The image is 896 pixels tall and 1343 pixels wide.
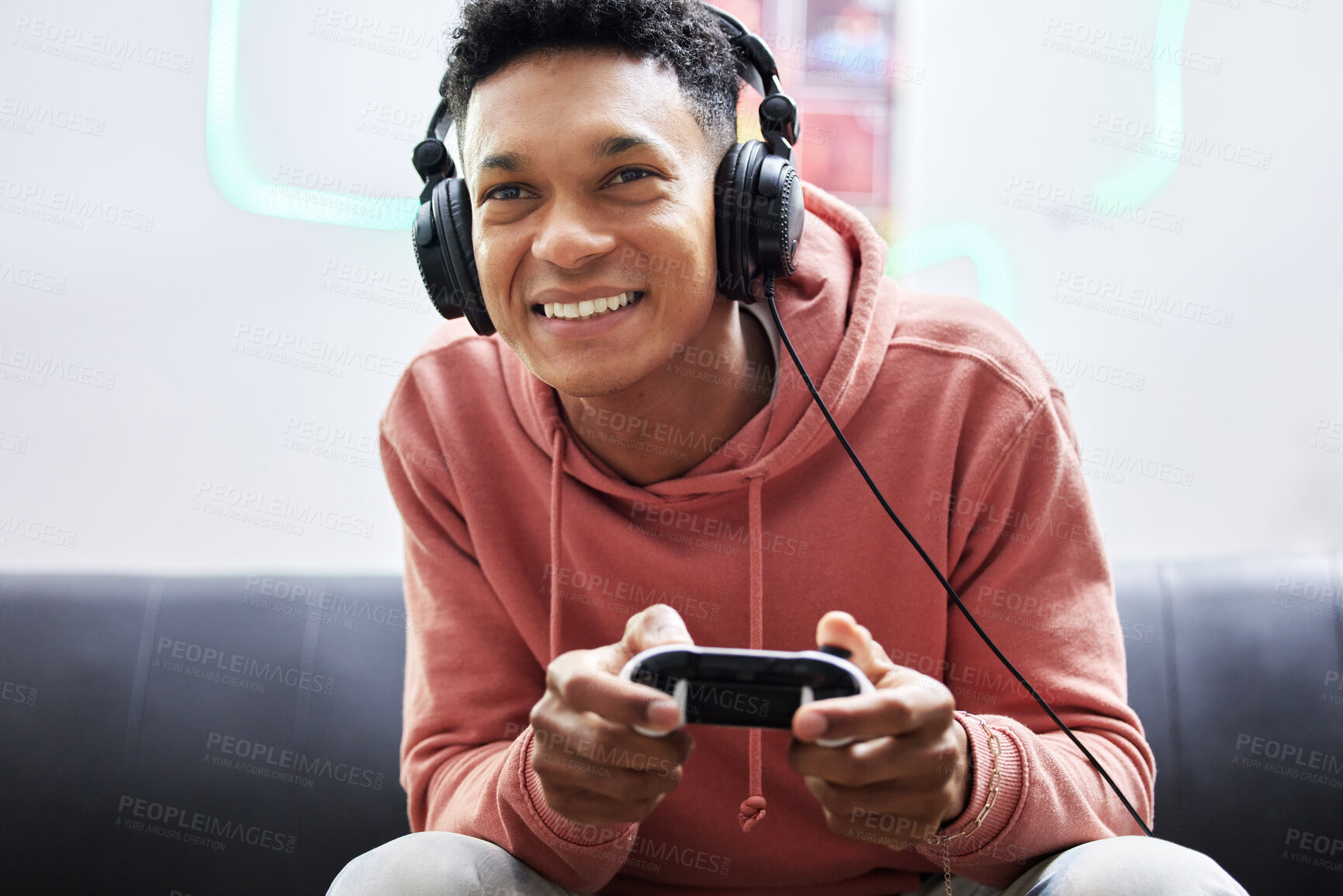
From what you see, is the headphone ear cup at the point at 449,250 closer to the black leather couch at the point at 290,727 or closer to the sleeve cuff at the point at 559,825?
the sleeve cuff at the point at 559,825

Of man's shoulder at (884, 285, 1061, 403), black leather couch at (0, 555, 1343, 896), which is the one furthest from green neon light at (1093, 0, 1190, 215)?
man's shoulder at (884, 285, 1061, 403)

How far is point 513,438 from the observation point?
114 centimetres

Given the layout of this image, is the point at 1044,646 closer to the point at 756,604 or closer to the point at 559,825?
the point at 756,604

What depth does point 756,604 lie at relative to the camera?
1.02 meters

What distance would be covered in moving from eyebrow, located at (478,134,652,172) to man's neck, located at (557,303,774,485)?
8.5 inches

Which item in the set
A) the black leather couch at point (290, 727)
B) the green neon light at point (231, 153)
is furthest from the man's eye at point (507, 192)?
the green neon light at point (231, 153)

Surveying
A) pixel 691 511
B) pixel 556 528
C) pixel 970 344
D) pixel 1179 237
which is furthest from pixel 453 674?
pixel 1179 237

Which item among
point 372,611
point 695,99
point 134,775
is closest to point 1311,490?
point 695,99

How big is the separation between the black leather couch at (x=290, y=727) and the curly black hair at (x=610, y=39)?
822 mm

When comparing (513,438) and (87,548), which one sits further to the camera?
(87,548)

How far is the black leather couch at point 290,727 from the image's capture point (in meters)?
1.32

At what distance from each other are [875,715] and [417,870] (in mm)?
420

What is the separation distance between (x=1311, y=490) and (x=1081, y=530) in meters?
1.10

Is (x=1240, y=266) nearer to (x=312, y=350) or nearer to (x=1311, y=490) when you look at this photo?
(x=1311, y=490)
